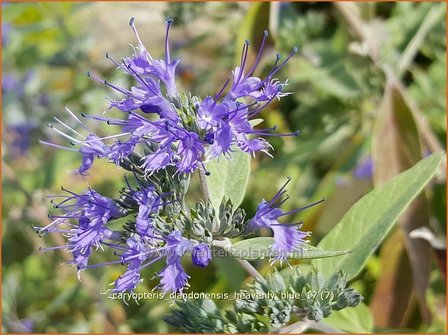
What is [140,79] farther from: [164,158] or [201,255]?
[201,255]

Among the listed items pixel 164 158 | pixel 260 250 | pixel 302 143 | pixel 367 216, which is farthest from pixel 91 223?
pixel 302 143

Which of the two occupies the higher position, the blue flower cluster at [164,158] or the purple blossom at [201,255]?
the blue flower cluster at [164,158]

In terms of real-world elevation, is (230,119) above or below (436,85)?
above

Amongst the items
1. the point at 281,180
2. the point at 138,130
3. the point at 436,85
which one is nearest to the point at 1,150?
the point at 281,180

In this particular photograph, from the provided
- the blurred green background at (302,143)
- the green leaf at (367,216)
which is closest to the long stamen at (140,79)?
the green leaf at (367,216)

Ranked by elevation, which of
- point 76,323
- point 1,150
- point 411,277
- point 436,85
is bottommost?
point 76,323

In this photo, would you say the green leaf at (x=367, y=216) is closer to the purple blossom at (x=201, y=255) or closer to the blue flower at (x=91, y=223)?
the purple blossom at (x=201, y=255)

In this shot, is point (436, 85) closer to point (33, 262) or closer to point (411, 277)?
point (411, 277)
